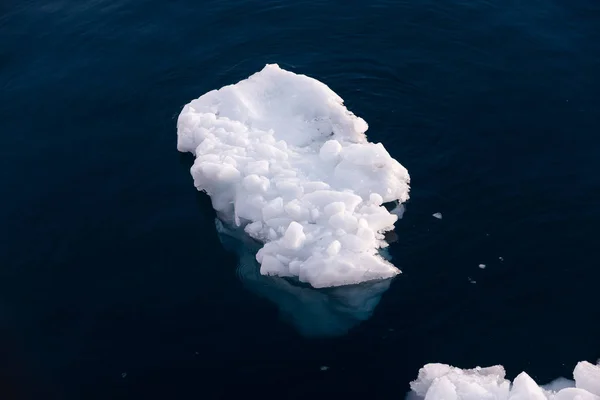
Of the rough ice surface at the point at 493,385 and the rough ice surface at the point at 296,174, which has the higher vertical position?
the rough ice surface at the point at 296,174

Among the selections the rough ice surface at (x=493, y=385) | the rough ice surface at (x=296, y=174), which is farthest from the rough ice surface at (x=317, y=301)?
the rough ice surface at (x=493, y=385)

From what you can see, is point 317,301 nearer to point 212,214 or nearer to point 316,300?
point 316,300

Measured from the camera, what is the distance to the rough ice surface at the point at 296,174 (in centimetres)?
1456

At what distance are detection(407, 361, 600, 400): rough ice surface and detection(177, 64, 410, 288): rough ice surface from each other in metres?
2.73

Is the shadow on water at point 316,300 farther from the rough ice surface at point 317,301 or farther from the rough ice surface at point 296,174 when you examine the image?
the rough ice surface at point 296,174

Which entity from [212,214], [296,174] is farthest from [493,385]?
[212,214]

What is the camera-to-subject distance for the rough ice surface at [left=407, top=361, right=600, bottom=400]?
11055 millimetres

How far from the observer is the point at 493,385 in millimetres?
11773

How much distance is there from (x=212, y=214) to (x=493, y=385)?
796 centimetres

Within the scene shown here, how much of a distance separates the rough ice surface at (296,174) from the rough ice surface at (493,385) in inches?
107

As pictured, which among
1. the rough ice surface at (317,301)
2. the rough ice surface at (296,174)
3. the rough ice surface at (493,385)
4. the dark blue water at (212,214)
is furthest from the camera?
the rough ice surface at (296,174)

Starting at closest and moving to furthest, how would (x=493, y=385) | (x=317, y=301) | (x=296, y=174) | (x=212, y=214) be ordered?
(x=493, y=385)
(x=317, y=301)
(x=296, y=174)
(x=212, y=214)

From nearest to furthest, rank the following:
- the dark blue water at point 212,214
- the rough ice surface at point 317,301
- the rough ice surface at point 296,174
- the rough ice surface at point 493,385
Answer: the rough ice surface at point 493,385
the dark blue water at point 212,214
the rough ice surface at point 317,301
the rough ice surface at point 296,174

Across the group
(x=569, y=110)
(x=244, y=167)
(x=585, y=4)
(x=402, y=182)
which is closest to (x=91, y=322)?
(x=244, y=167)
